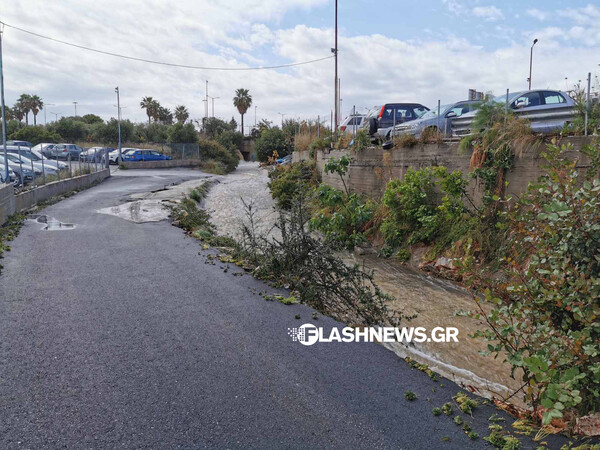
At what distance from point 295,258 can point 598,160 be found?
4758mm

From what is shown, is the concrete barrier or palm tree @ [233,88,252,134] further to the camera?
palm tree @ [233,88,252,134]

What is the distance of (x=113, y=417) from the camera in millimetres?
3975

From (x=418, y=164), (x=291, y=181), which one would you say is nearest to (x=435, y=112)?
(x=418, y=164)

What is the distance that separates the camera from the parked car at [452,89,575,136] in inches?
410

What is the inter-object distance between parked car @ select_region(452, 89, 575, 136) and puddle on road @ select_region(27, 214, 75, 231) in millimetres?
10607

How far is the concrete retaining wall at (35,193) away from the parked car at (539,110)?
12067mm

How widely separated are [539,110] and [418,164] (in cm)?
378

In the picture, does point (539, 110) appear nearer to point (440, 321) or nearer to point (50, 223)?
point (440, 321)

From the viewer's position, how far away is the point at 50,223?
13.4m

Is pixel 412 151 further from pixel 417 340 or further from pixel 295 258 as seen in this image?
pixel 417 340

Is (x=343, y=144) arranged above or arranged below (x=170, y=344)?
above

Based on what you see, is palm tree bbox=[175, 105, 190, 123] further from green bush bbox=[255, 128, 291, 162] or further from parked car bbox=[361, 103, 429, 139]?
parked car bbox=[361, 103, 429, 139]

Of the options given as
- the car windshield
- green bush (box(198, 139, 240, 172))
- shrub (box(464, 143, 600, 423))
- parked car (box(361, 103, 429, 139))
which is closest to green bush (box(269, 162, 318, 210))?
parked car (box(361, 103, 429, 139))

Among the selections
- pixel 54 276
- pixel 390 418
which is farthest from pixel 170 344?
pixel 54 276
